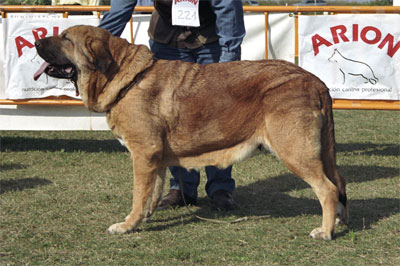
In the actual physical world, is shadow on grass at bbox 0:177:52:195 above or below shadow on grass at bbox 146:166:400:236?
below

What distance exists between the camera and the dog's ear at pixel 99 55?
444cm

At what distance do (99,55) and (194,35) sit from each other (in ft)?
4.22

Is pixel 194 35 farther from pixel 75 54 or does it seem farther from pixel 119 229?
pixel 119 229

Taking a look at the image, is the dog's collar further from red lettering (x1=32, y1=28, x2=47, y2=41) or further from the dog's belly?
Answer: red lettering (x1=32, y1=28, x2=47, y2=41)

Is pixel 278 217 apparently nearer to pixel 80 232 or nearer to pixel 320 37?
pixel 80 232

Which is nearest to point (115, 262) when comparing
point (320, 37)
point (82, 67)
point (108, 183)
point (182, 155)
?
point (182, 155)

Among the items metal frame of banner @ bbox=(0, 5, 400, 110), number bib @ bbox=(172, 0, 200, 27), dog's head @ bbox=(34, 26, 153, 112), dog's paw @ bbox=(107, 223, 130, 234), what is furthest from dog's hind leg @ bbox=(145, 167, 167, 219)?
metal frame of banner @ bbox=(0, 5, 400, 110)

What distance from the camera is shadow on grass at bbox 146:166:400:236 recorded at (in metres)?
5.10

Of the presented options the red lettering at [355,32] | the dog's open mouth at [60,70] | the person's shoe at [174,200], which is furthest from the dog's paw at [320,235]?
the red lettering at [355,32]

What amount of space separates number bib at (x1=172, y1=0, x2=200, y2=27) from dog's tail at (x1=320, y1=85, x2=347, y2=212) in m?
1.50

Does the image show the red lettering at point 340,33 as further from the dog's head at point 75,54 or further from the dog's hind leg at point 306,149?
the dog's head at point 75,54

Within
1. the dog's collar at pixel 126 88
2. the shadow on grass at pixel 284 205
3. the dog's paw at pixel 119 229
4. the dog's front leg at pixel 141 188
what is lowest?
the shadow on grass at pixel 284 205

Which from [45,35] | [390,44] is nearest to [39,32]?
[45,35]

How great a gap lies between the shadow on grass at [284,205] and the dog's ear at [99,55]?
60.4 inches
